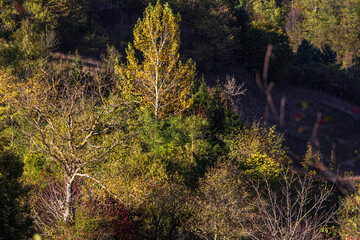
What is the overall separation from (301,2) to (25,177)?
8761 cm

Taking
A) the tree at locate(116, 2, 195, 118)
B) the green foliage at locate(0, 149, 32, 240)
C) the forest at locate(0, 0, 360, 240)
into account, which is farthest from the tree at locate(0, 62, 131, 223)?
the tree at locate(116, 2, 195, 118)

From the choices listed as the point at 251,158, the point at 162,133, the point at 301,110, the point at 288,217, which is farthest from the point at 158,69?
the point at 301,110

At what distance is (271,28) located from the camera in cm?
5878

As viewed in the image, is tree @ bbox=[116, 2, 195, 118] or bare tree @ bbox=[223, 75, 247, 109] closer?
tree @ bbox=[116, 2, 195, 118]

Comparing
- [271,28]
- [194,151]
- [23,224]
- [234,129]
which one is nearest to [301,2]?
[271,28]

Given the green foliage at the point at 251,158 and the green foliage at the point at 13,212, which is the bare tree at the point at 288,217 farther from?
the green foliage at the point at 13,212

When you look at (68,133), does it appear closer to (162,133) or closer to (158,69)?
(162,133)

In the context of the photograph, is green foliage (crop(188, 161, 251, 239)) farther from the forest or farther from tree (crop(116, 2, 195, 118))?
tree (crop(116, 2, 195, 118))

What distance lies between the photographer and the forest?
1335 cm

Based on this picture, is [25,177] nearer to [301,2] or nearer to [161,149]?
Result: [161,149]

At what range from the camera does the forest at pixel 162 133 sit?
13.4 metres

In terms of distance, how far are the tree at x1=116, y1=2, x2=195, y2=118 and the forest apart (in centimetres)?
12

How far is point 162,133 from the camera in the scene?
22219 mm

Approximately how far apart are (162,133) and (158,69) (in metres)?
5.21
